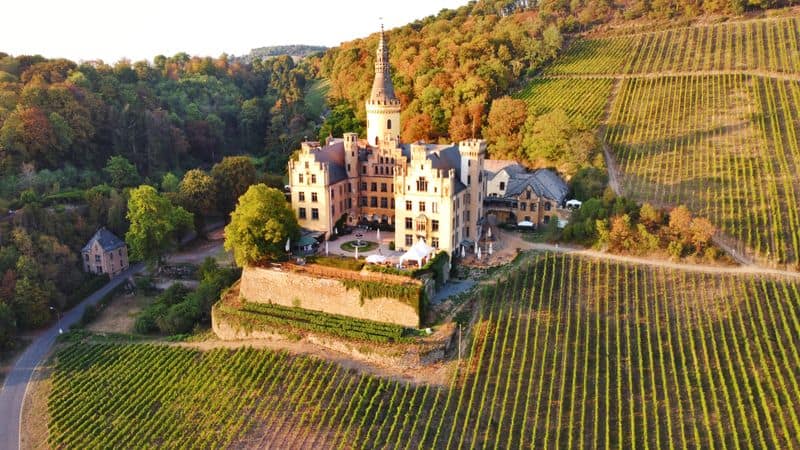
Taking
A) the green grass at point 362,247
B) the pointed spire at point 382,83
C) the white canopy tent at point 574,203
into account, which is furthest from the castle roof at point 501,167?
the green grass at point 362,247

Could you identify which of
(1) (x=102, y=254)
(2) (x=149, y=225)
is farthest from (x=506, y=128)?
(1) (x=102, y=254)

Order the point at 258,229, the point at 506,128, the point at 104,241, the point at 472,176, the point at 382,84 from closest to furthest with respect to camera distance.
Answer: the point at 258,229 → the point at 472,176 → the point at 104,241 → the point at 382,84 → the point at 506,128

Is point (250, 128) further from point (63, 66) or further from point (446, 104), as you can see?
point (446, 104)

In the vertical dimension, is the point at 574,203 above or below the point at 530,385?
above

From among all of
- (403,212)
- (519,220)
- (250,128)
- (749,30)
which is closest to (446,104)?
(519,220)

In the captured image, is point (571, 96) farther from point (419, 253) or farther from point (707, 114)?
point (419, 253)

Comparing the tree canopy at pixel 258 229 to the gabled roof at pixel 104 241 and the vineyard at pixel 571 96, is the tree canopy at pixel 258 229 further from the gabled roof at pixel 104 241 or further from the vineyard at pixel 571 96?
the vineyard at pixel 571 96

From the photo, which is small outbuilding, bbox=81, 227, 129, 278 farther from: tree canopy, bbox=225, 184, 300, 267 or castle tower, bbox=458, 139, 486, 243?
castle tower, bbox=458, 139, 486, 243
